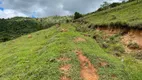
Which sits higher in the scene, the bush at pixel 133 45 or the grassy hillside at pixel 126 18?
the grassy hillside at pixel 126 18

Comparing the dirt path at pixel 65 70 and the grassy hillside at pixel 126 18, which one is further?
the grassy hillside at pixel 126 18

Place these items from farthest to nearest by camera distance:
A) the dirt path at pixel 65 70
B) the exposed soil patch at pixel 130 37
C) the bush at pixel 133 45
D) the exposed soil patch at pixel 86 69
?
the exposed soil patch at pixel 130 37, the bush at pixel 133 45, the exposed soil patch at pixel 86 69, the dirt path at pixel 65 70

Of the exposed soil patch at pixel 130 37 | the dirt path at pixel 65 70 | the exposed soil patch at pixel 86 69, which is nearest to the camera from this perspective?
the dirt path at pixel 65 70

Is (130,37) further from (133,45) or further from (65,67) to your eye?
(65,67)

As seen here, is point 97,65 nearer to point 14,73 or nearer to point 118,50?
point 14,73

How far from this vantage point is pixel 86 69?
653 inches

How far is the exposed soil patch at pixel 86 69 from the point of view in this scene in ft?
51.0

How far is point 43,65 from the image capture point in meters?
16.7

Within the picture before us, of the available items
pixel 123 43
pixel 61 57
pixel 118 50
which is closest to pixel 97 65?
pixel 61 57

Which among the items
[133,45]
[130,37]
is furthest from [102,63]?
[130,37]

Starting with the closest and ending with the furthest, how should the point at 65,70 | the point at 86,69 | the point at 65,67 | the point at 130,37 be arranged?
the point at 65,70 < the point at 65,67 < the point at 86,69 < the point at 130,37

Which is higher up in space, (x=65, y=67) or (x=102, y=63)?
(x=65, y=67)

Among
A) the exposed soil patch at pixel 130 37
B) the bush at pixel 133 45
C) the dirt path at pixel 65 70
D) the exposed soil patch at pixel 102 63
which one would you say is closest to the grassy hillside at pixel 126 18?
the exposed soil patch at pixel 130 37

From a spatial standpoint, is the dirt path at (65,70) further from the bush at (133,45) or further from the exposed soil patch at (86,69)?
the bush at (133,45)
